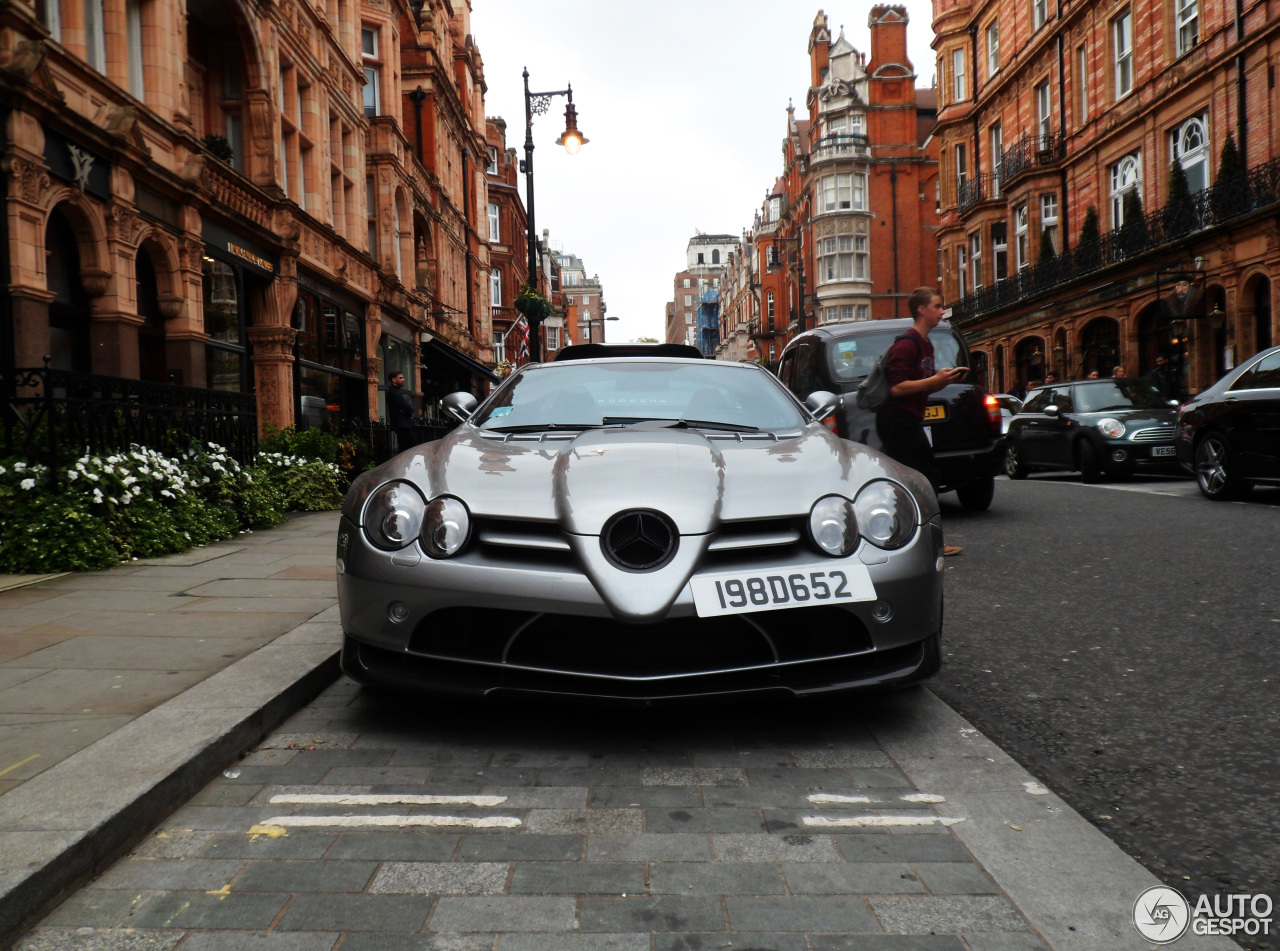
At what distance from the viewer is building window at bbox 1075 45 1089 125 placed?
2959 cm

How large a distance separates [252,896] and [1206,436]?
10480 millimetres

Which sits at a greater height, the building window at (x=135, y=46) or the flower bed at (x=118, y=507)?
the building window at (x=135, y=46)

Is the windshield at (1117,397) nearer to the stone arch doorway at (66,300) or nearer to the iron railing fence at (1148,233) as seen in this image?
the iron railing fence at (1148,233)

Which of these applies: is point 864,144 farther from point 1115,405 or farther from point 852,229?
point 1115,405

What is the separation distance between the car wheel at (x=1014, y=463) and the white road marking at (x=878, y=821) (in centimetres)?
1351

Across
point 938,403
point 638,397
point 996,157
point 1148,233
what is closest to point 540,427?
point 638,397

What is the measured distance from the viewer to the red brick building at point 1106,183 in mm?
21672

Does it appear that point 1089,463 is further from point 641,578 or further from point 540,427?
point 641,578

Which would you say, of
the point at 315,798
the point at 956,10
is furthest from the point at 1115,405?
the point at 956,10

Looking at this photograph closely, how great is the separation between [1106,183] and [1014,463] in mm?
17250

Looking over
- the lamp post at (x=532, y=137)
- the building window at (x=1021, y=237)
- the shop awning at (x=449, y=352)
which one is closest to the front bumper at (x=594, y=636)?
the lamp post at (x=532, y=137)

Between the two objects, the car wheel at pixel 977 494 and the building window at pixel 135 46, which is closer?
the car wheel at pixel 977 494

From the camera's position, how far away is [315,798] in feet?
9.31

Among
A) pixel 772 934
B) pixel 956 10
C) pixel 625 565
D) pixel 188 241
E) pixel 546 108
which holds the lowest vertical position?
pixel 772 934
